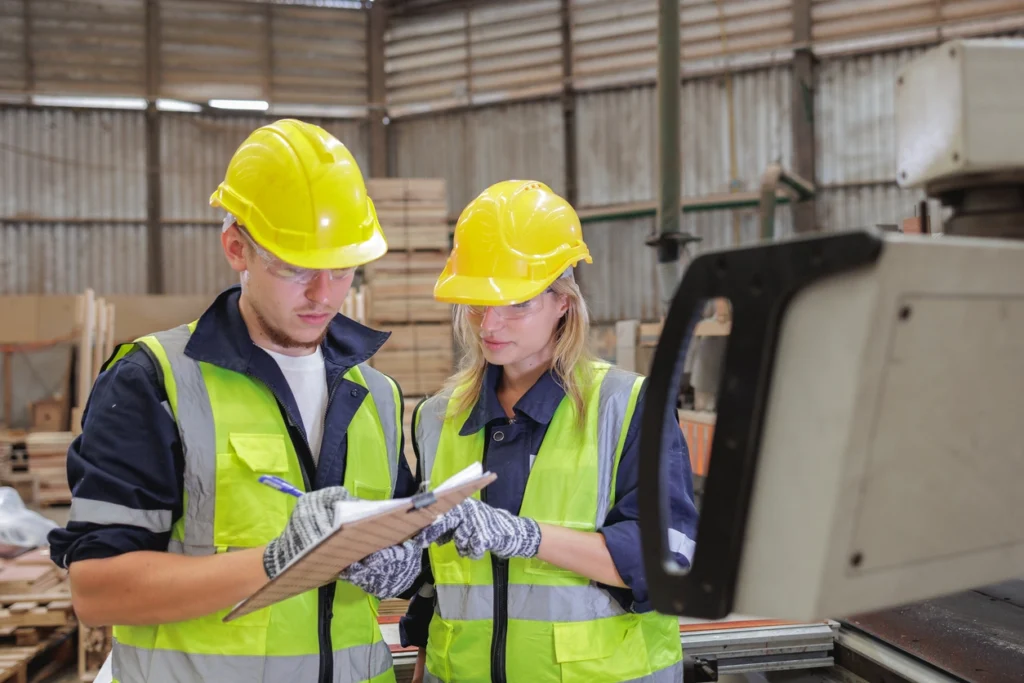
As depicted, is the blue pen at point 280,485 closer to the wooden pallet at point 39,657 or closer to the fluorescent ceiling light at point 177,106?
the wooden pallet at point 39,657

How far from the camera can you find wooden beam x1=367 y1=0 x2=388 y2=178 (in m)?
11.7

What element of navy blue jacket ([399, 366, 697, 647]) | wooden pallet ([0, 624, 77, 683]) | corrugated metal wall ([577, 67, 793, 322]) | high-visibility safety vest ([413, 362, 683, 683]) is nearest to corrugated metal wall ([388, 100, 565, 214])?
corrugated metal wall ([577, 67, 793, 322])

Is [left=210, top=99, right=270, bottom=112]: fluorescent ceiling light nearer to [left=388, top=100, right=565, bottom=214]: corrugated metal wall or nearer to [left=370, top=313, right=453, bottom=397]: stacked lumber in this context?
[left=388, top=100, right=565, bottom=214]: corrugated metal wall

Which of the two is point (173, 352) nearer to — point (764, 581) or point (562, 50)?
point (764, 581)

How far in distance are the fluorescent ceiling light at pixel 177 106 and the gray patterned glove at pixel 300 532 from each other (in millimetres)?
11647

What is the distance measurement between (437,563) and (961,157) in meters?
1.44

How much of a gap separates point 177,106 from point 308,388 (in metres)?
11.4

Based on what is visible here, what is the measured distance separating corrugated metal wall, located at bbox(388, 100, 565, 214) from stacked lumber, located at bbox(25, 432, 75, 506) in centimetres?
606

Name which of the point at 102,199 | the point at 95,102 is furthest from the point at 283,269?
the point at 95,102

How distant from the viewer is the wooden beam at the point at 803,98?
383 inches

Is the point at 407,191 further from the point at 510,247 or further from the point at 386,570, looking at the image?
the point at 386,570

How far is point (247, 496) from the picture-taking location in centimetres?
155

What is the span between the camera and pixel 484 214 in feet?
6.81

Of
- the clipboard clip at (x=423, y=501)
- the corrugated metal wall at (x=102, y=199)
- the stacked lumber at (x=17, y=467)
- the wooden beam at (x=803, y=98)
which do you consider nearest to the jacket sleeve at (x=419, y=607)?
the clipboard clip at (x=423, y=501)
